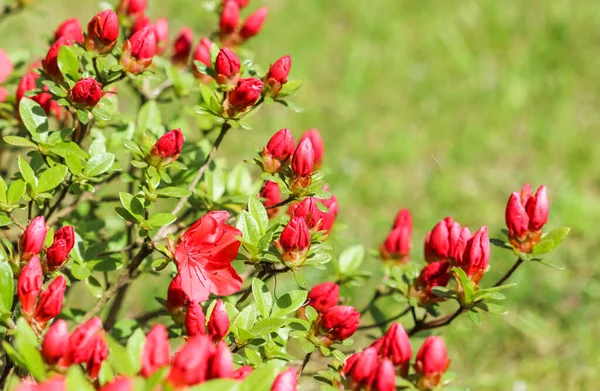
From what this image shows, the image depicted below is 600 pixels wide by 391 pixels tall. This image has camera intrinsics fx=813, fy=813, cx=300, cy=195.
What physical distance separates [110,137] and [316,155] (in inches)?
21.1

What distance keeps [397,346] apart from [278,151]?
1.64 ft

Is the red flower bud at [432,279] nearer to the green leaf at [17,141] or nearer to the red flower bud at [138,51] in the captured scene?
the red flower bud at [138,51]

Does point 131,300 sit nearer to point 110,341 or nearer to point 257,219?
point 257,219

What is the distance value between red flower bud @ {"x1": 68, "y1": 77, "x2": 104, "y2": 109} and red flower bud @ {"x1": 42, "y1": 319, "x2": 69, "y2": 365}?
544mm

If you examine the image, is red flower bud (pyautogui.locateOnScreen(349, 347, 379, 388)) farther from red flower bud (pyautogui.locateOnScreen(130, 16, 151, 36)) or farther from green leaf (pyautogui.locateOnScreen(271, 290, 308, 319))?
red flower bud (pyautogui.locateOnScreen(130, 16, 151, 36))

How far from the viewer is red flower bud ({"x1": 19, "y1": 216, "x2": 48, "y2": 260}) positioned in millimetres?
1539

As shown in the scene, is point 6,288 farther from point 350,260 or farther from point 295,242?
point 350,260

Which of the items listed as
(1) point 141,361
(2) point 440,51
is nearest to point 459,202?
(2) point 440,51

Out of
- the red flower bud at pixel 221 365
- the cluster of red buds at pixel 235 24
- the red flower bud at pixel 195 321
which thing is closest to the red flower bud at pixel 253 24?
the cluster of red buds at pixel 235 24

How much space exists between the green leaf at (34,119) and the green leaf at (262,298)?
584mm

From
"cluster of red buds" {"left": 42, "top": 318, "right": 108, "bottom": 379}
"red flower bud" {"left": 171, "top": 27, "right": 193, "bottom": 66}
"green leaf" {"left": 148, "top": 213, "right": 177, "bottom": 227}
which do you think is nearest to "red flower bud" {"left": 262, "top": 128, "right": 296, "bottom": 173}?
"green leaf" {"left": 148, "top": 213, "right": 177, "bottom": 227}

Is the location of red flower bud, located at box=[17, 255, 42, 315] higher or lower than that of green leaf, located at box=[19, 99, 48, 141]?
lower

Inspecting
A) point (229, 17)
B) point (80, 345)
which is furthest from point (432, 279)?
point (229, 17)

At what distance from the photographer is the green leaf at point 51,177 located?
1.68m
